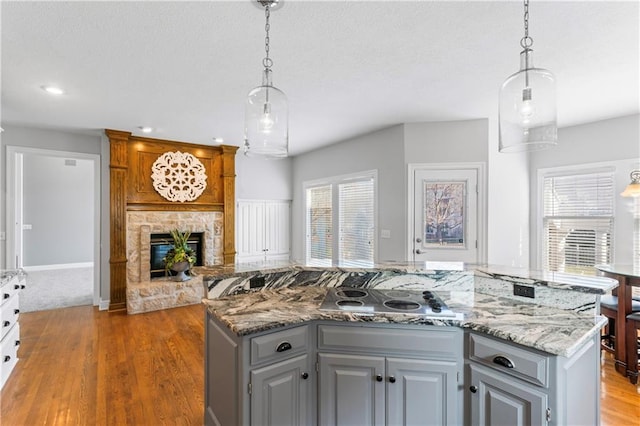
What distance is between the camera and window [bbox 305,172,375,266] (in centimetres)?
514

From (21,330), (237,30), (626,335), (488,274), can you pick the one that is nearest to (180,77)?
(237,30)

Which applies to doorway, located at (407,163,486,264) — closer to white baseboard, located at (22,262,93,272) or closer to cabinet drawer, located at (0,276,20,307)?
cabinet drawer, located at (0,276,20,307)

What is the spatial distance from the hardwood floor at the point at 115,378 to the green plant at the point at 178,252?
101 cm

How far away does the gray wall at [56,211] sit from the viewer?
25.0 feet

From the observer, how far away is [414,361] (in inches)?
70.2

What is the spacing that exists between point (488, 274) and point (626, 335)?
5.60 feet

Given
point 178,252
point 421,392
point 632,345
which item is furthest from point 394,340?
point 178,252

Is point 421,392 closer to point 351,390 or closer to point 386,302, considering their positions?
point 351,390

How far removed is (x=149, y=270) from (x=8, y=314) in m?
2.17

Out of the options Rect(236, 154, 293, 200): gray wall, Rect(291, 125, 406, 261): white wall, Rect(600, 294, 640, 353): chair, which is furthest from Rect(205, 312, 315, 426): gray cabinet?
Rect(236, 154, 293, 200): gray wall

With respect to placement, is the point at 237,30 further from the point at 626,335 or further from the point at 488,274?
the point at 626,335

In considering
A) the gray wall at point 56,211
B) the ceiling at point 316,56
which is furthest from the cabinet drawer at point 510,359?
the gray wall at point 56,211

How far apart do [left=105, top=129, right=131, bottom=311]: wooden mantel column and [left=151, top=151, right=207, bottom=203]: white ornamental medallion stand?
0.46m

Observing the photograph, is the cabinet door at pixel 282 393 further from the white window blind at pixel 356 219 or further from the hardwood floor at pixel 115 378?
the white window blind at pixel 356 219
